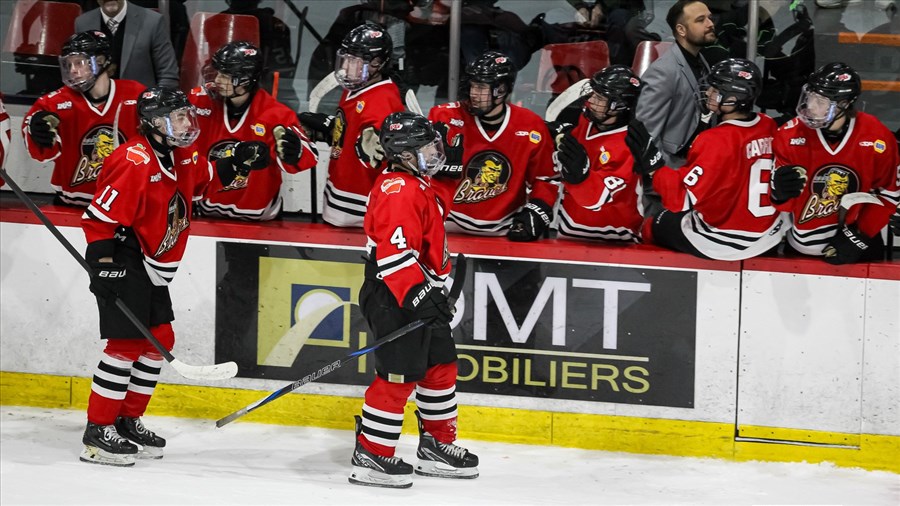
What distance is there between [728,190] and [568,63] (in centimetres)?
108

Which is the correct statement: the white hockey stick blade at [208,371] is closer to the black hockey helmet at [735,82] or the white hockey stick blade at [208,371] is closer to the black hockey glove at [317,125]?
the black hockey glove at [317,125]

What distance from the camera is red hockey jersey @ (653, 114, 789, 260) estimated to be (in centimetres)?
436

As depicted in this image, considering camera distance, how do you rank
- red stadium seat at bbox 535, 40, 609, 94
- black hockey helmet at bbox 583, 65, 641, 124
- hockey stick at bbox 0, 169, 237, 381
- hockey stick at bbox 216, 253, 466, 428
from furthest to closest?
red stadium seat at bbox 535, 40, 609, 94, black hockey helmet at bbox 583, 65, 641, 124, hockey stick at bbox 0, 169, 237, 381, hockey stick at bbox 216, 253, 466, 428

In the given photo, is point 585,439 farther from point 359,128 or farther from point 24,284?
point 24,284

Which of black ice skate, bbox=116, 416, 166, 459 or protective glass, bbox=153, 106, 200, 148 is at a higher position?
protective glass, bbox=153, 106, 200, 148

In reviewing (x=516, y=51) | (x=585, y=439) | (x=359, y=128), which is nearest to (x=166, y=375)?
(x=359, y=128)

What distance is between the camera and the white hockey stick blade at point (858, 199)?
4.34m

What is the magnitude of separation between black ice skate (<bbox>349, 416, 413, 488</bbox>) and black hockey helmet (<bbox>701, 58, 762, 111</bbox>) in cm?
164

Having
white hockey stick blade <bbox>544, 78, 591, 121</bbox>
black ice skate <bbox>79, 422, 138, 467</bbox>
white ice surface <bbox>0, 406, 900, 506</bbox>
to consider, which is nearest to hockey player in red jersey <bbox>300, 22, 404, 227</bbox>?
white hockey stick blade <bbox>544, 78, 591, 121</bbox>

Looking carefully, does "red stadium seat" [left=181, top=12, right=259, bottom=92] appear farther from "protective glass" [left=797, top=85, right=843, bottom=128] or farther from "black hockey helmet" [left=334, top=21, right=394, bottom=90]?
"protective glass" [left=797, top=85, right=843, bottom=128]

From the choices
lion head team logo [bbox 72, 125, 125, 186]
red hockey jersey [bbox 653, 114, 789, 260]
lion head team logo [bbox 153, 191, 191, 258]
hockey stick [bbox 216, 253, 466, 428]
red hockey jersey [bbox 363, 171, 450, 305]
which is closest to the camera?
red hockey jersey [bbox 363, 171, 450, 305]

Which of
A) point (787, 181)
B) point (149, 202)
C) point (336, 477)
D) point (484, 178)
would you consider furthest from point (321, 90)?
point (787, 181)

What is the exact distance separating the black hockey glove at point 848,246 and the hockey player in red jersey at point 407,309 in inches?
53.1

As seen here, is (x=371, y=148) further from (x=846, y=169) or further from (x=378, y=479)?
(x=846, y=169)
